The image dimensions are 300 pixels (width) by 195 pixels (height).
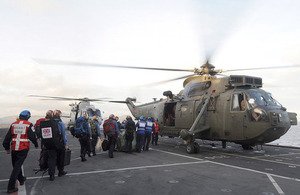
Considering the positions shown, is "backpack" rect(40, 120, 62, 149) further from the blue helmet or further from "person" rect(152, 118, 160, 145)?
"person" rect(152, 118, 160, 145)

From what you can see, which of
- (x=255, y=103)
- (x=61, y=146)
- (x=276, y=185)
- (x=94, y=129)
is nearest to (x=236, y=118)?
(x=255, y=103)

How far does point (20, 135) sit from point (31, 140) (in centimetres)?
27

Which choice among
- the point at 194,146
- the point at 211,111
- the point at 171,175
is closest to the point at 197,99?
the point at 211,111

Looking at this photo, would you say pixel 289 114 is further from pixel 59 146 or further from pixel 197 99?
pixel 59 146

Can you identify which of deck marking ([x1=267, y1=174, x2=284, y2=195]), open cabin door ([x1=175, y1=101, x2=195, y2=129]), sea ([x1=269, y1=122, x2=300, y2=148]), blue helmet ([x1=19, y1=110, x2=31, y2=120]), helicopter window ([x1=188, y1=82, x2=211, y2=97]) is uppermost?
helicopter window ([x1=188, y1=82, x2=211, y2=97])

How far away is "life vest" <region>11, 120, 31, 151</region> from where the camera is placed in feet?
16.6

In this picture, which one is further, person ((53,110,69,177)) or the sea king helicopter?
the sea king helicopter

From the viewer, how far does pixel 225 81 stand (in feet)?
35.3

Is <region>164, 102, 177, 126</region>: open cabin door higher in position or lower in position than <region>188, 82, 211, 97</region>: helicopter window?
lower

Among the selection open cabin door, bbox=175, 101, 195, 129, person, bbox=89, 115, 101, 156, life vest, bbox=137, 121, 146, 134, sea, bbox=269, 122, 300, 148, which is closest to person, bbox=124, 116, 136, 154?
life vest, bbox=137, 121, 146, 134

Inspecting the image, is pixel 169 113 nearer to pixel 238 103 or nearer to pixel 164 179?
pixel 238 103

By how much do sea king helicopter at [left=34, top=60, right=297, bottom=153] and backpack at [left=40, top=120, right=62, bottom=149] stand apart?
239 inches

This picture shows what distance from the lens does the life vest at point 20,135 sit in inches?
199

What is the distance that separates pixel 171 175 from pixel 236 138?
190 inches
